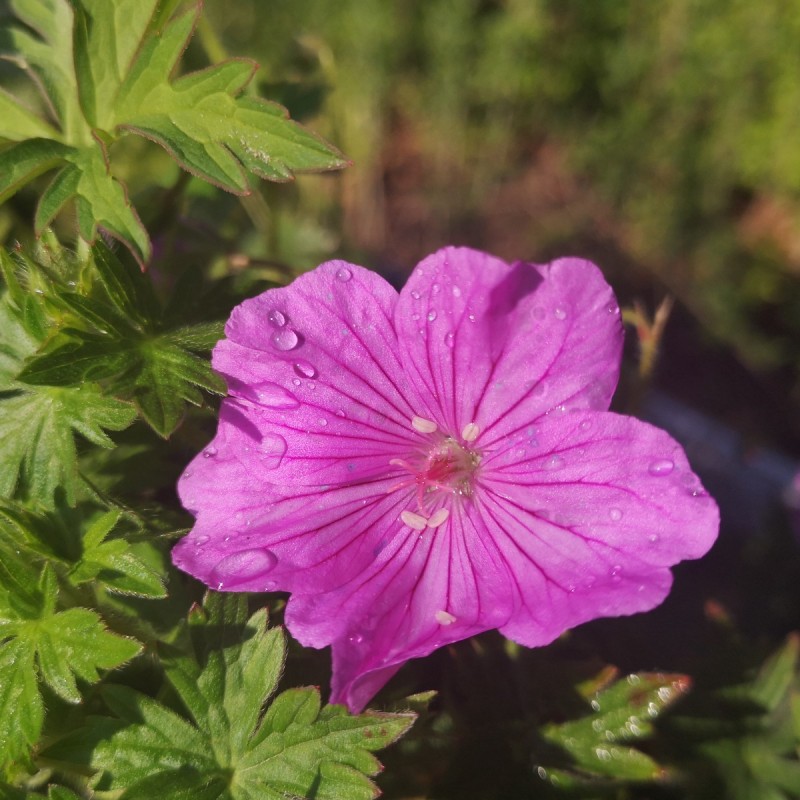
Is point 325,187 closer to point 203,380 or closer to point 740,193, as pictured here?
point 740,193

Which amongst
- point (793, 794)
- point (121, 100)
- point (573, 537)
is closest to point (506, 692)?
point (573, 537)

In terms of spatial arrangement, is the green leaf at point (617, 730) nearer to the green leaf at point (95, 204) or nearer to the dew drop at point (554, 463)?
the dew drop at point (554, 463)

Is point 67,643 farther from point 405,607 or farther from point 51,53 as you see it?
point 51,53

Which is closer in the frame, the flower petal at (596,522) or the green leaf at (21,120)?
the flower petal at (596,522)

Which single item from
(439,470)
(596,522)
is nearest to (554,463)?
(596,522)

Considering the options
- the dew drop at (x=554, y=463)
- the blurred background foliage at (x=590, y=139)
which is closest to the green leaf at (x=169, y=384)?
the dew drop at (x=554, y=463)

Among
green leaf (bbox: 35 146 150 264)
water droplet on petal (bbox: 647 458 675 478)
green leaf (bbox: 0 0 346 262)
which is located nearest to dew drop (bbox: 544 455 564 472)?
water droplet on petal (bbox: 647 458 675 478)
